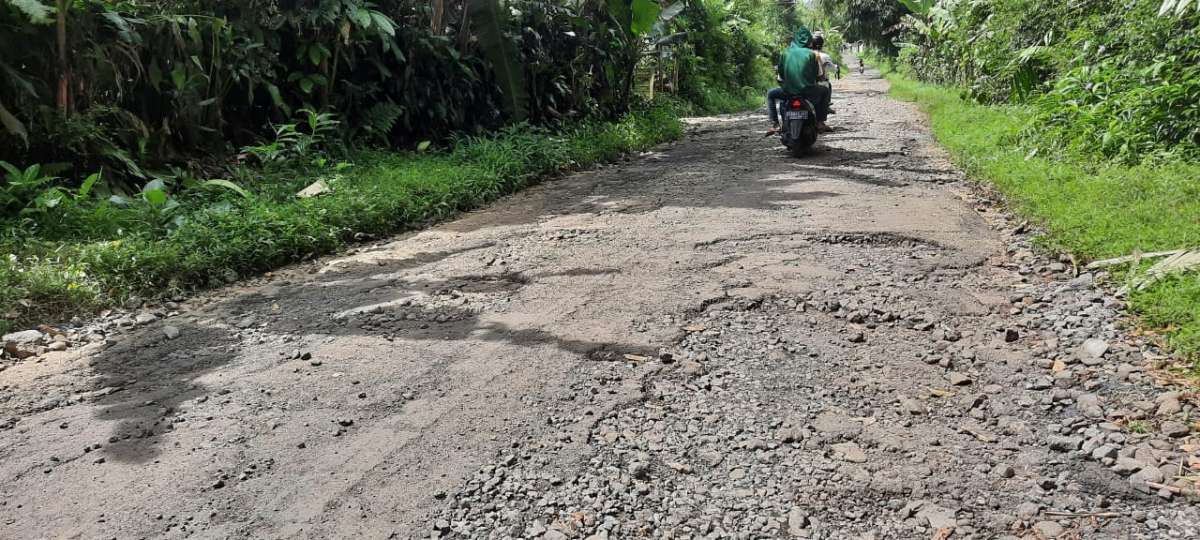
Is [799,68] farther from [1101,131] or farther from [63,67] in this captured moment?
[63,67]

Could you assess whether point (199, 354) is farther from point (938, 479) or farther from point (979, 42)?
point (979, 42)

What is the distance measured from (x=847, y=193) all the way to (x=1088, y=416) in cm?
407

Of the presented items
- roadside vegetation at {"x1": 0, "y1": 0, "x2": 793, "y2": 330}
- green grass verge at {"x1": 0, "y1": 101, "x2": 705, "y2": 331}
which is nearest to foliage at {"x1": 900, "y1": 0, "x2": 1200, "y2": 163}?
green grass verge at {"x1": 0, "y1": 101, "x2": 705, "y2": 331}

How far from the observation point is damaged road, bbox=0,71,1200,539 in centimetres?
247

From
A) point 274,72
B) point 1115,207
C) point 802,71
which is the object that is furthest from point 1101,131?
point 274,72

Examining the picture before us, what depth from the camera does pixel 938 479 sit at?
2.59m

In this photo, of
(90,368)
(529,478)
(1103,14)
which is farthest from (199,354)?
(1103,14)

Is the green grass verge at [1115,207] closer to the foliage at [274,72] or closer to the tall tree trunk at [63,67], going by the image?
the foliage at [274,72]

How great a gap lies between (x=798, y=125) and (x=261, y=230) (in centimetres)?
545

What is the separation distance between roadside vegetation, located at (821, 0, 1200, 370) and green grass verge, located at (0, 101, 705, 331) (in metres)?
4.04

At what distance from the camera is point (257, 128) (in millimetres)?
8461

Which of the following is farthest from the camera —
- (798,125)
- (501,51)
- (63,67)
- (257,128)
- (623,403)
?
(501,51)

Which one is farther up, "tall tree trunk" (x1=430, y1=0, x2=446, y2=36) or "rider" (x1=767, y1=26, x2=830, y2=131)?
"tall tree trunk" (x1=430, y1=0, x2=446, y2=36)

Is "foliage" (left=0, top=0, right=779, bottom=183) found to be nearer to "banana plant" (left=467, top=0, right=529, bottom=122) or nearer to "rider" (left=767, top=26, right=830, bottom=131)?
"banana plant" (left=467, top=0, right=529, bottom=122)
